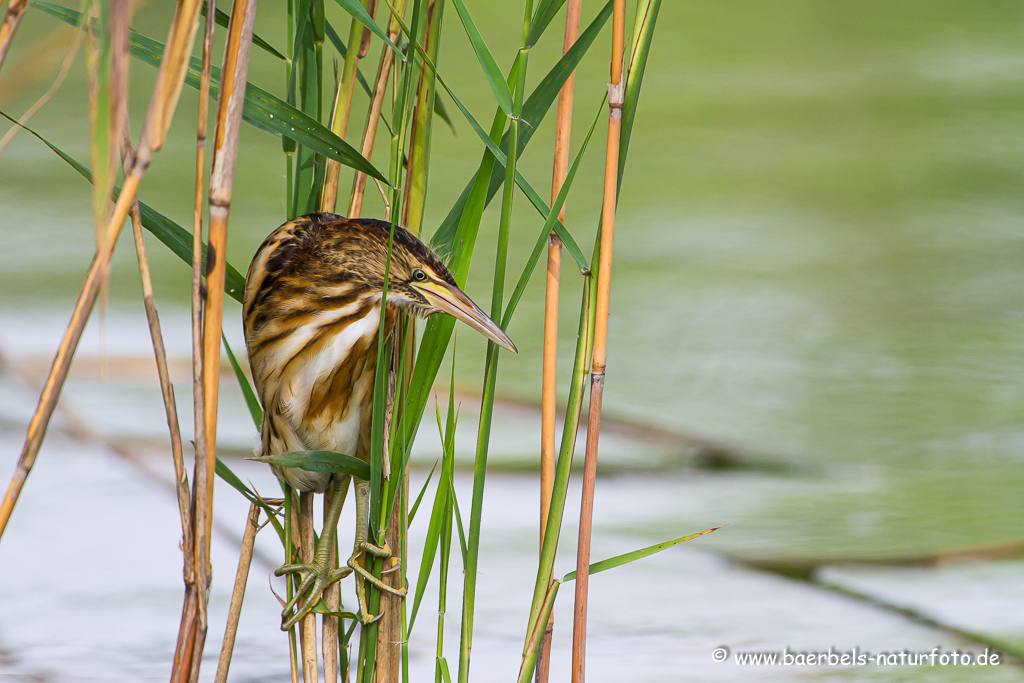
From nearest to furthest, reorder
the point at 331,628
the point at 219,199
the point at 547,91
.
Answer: the point at 219,199
the point at 547,91
the point at 331,628

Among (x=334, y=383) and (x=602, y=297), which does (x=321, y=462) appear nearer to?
(x=334, y=383)

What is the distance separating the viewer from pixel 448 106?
8.89 ft

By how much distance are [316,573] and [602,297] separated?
0.95 feet

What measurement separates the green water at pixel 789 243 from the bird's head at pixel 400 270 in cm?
80

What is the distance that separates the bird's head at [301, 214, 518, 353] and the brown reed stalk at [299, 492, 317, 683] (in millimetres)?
183

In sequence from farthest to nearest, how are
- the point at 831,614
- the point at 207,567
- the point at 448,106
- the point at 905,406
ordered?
the point at 448,106
the point at 905,406
the point at 831,614
the point at 207,567

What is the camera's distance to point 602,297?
0.65m

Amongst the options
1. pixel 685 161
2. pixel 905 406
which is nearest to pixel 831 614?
pixel 905 406

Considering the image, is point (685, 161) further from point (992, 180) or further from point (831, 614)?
point (831, 614)

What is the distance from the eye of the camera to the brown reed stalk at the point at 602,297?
62 centimetres

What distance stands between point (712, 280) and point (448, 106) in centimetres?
107

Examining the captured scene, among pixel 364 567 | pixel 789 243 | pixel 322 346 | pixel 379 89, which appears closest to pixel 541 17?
pixel 379 89

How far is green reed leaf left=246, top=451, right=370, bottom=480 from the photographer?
0.59 m

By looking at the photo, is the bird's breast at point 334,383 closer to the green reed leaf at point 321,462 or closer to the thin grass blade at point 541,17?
the green reed leaf at point 321,462
